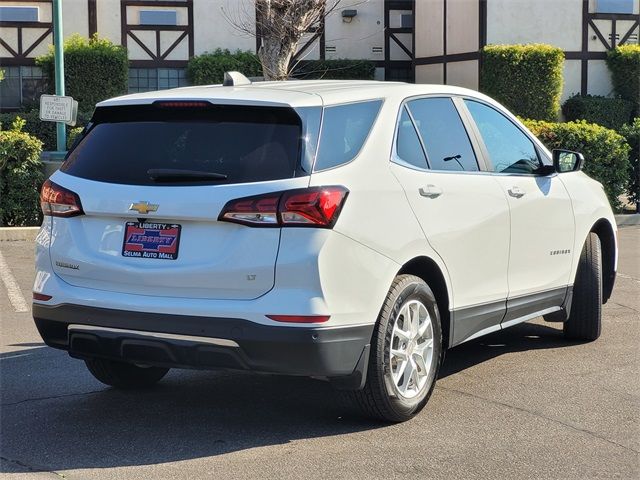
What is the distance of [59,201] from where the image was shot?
5.18 metres

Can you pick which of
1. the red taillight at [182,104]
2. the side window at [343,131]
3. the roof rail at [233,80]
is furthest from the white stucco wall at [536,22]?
the red taillight at [182,104]

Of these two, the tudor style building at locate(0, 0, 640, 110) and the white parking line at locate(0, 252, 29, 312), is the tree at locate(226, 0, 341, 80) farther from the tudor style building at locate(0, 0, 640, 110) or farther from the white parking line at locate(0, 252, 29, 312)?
the tudor style building at locate(0, 0, 640, 110)

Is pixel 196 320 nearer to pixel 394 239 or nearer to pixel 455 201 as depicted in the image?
pixel 394 239

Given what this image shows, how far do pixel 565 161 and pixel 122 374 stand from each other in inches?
128

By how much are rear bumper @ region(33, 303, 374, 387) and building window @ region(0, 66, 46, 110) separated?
23324 mm

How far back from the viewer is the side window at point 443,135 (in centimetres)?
569

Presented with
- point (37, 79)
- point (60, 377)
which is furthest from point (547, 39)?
point (60, 377)

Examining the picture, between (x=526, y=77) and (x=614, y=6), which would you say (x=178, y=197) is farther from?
(x=614, y=6)

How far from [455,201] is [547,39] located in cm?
2218

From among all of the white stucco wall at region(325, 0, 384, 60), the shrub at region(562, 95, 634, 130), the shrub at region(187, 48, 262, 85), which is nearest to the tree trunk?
the shrub at region(187, 48, 262, 85)

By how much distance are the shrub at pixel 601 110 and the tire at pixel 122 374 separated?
21697 mm

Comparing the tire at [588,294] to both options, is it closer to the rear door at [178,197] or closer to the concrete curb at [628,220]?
the rear door at [178,197]

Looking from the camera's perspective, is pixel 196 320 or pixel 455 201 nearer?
pixel 196 320

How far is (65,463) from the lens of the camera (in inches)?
184
